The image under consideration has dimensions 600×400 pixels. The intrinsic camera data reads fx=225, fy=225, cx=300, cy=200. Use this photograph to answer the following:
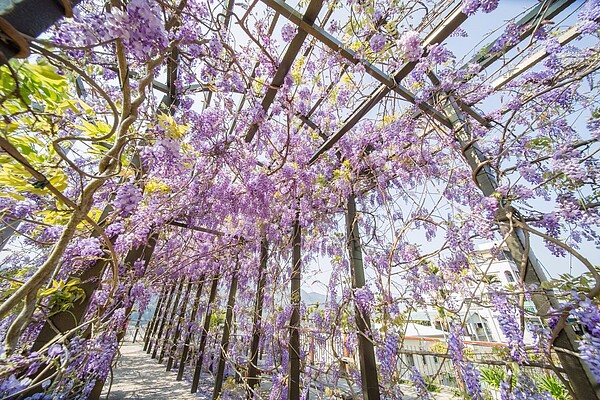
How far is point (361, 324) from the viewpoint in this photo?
2676mm

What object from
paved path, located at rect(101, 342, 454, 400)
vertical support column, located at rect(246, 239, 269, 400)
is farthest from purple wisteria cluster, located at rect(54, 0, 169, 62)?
paved path, located at rect(101, 342, 454, 400)

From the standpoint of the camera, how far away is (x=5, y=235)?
313 cm

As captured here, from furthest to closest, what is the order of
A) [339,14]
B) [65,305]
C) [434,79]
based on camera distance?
[434,79] < [339,14] < [65,305]

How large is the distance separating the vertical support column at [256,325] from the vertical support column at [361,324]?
1.70 metres

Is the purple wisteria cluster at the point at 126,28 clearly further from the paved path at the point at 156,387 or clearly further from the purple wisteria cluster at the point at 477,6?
the paved path at the point at 156,387

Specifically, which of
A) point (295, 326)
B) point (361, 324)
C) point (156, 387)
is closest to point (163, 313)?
point (156, 387)

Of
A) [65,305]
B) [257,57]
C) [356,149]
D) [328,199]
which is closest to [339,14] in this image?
[257,57]

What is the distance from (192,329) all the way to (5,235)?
3935mm

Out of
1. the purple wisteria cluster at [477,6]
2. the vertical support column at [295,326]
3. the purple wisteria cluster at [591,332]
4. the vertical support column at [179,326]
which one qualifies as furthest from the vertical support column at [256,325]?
the purple wisteria cluster at [477,6]

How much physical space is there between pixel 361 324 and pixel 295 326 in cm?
96

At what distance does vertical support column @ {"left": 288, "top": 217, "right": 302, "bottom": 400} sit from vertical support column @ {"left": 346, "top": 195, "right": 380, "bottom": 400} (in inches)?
33.9

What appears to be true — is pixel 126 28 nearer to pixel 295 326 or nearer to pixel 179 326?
pixel 295 326

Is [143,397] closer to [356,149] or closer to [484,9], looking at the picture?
[356,149]

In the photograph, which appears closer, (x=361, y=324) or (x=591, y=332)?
(x=591, y=332)
